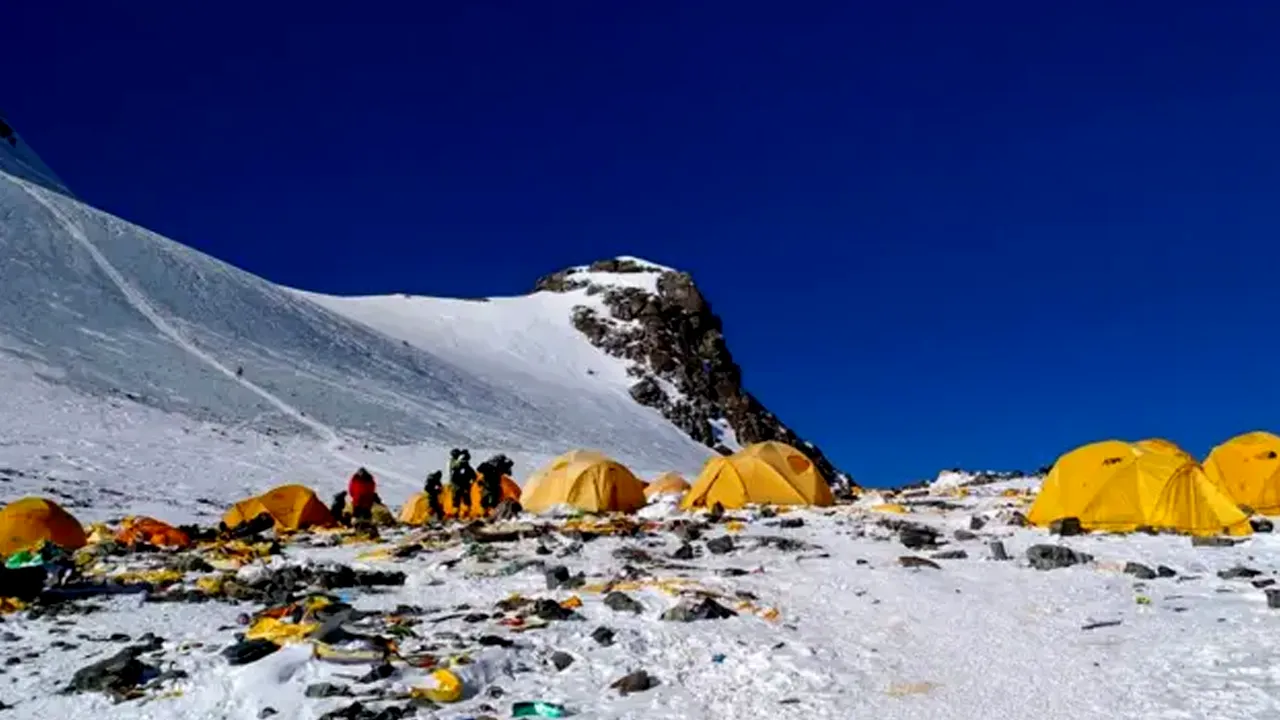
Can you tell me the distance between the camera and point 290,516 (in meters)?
26.9

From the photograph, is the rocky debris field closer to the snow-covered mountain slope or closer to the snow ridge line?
the snow-covered mountain slope

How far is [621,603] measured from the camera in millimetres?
11352

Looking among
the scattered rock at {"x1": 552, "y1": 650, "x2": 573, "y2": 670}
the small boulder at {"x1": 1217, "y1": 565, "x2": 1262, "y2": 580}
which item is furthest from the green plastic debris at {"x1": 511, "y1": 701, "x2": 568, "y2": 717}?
the small boulder at {"x1": 1217, "y1": 565, "x2": 1262, "y2": 580}

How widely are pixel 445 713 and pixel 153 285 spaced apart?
69276mm

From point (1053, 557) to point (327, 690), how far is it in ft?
32.9

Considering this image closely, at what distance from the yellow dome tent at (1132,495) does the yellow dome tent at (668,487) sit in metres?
11.2

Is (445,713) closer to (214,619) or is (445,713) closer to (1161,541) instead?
(214,619)

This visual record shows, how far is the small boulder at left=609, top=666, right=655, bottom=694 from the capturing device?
8.62 m

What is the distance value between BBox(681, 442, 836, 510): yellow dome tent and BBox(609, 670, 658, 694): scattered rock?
16448mm

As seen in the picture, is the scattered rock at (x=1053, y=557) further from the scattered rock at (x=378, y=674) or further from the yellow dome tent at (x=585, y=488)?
the yellow dome tent at (x=585, y=488)

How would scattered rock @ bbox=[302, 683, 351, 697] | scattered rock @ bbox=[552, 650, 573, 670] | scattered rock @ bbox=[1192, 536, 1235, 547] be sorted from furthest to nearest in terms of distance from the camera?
scattered rock @ bbox=[1192, 536, 1235, 547]
scattered rock @ bbox=[552, 650, 573, 670]
scattered rock @ bbox=[302, 683, 351, 697]

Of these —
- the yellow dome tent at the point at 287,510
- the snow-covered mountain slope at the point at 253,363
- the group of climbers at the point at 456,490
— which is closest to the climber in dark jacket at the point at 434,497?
the group of climbers at the point at 456,490

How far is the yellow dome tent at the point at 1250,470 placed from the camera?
21.4 meters

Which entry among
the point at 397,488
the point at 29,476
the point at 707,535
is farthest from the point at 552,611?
the point at 397,488
